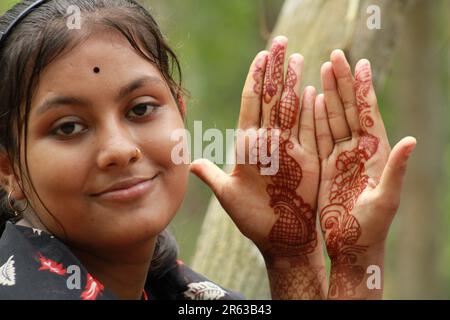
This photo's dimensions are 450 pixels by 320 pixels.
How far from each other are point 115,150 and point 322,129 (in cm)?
88

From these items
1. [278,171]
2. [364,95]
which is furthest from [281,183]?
[364,95]

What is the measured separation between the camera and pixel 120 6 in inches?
98.4

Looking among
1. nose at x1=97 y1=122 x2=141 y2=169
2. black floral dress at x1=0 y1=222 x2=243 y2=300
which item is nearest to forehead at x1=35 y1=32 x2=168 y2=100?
nose at x1=97 y1=122 x2=141 y2=169

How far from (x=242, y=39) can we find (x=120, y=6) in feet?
21.8

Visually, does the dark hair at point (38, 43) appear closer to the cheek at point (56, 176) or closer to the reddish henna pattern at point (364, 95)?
the cheek at point (56, 176)

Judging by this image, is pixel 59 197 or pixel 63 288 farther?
pixel 59 197

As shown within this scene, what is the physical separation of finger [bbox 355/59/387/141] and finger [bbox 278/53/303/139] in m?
0.22

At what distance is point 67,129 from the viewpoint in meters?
2.24

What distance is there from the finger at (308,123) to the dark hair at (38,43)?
1.72ft

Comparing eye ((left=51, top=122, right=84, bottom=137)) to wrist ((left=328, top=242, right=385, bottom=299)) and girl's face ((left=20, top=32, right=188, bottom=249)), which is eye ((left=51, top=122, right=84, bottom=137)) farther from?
wrist ((left=328, top=242, right=385, bottom=299))

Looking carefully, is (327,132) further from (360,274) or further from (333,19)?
(333,19)

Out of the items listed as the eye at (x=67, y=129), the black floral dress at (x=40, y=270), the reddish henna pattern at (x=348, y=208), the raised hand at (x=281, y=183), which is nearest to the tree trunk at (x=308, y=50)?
the raised hand at (x=281, y=183)

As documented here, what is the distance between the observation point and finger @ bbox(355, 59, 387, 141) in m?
2.64

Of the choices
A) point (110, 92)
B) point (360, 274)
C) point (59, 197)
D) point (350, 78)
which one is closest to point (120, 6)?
point (110, 92)
